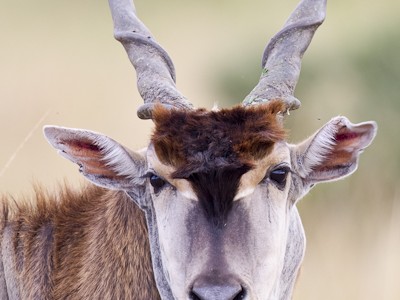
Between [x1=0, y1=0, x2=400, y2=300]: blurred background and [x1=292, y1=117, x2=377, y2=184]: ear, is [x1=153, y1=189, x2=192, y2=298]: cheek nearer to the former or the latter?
[x1=292, y1=117, x2=377, y2=184]: ear

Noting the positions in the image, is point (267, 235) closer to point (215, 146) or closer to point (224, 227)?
point (224, 227)

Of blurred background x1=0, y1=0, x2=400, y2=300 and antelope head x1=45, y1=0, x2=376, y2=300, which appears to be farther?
blurred background x1=0, y1=0, x2=400, y2=300

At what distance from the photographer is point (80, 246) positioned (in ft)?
24.9

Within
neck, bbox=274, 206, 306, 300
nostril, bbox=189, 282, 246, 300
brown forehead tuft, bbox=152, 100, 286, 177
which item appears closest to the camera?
nostril, bbox=189, 282, 246, 300

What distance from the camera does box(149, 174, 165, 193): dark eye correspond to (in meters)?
6.80

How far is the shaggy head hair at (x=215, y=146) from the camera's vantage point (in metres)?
6.44

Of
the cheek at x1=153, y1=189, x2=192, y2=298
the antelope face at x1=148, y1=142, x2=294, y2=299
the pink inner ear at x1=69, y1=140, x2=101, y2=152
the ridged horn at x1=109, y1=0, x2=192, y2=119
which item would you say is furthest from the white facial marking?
the pink inner ear at x1=69, y1=140, x2=101, y2=152

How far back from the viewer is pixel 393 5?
835 inches

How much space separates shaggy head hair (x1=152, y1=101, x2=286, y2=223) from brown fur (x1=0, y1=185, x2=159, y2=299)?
2.93ft

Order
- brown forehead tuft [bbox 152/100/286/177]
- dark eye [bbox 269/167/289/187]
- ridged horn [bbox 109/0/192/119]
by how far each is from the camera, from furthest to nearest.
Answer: ridged horn [bbox 109/0/192/119] → dark eye [bbox 269/167/289/187] → brown forehead tuft [bbox 152/100/286/177]

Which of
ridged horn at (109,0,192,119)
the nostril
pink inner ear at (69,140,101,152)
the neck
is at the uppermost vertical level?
ridged horn at (109,0,192,119)

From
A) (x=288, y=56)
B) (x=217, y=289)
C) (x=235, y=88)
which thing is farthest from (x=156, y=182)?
(x=235, y=88)

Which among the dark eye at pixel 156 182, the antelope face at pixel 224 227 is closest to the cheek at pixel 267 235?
the antelope face at pixel 224 227

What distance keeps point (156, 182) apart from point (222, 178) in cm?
54
